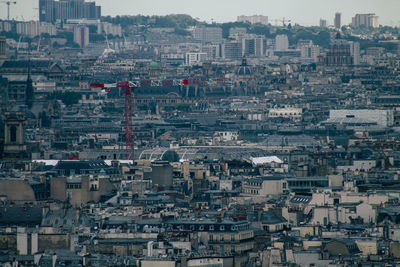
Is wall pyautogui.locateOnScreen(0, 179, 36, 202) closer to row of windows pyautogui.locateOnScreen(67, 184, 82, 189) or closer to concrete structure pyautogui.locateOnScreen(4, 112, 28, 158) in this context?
row of windows pyautogui.locateOnScreen(67, 184, 82, 189)

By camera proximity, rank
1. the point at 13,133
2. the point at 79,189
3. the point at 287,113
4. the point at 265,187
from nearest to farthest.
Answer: the point at 79,189 → the point at 265,187 → the point at 13,133 → the point at 287,113

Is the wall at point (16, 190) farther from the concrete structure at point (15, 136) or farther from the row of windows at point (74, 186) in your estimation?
the concrete structure at point (15, 136)

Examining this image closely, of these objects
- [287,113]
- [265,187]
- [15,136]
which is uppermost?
[265,187]

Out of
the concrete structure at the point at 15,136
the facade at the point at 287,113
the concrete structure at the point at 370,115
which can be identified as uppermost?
the concrete structure at the point at 15,136

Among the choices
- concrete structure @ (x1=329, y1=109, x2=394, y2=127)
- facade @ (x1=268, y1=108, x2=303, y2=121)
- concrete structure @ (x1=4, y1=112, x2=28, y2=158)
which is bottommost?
facade @ (x1=268, y1=108, x2=303, y2=121)

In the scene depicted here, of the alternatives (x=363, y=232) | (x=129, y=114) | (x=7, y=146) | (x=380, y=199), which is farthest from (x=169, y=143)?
(x=363, y=232)

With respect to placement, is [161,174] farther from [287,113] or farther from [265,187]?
[287,113]

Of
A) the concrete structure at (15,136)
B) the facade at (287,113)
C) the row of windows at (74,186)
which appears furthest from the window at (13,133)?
the facade at (287,113)

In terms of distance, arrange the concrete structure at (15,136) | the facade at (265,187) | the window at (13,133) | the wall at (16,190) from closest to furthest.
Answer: the wall at (16,190), the facade at (265,187), the concrete structure at (15,136), the window at (13,133)

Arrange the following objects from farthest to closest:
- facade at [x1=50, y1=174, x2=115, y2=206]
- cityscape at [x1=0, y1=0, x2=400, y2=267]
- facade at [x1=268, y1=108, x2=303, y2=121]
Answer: facade at [x1=268, y1=108, x2=303, y2=121]
facade at [x1=50, y1=174, x2=115, y2=206]
cityscape at [x1=0, y1=0, x2=400, y2=267]

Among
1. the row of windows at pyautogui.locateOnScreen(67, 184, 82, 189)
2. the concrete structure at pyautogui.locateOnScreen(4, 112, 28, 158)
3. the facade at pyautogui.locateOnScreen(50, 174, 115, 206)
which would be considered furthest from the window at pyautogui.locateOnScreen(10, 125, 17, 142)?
the row of windows at pyautogui.locateOnScreen(67, 184, 82, 189)

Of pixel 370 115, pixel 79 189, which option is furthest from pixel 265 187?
pixel 370 115

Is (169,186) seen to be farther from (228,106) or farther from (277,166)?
(228,106)
